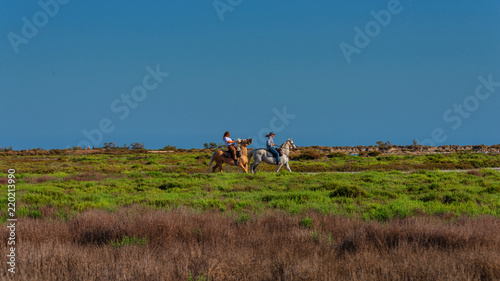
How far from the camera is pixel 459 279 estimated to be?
4672mm

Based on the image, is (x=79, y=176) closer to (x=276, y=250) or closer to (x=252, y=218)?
(x=252, y=218)

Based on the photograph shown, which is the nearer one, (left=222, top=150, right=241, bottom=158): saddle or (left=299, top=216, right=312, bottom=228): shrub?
(left=299, top=216, right=312, bottom=228): shrub

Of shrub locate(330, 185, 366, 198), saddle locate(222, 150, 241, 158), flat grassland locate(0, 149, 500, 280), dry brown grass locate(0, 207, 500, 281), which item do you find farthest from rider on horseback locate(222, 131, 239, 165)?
dry brown grass locate(0, 207, 500, 281)

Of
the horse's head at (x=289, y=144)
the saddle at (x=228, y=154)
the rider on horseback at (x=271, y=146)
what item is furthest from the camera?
the horse's head at (x=289, y=144)

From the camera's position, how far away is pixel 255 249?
6172 mm

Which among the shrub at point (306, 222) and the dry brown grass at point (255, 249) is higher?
the shrub at point (306, 222)

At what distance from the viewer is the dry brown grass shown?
500 cm

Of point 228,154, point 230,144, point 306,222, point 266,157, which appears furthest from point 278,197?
point 266,157

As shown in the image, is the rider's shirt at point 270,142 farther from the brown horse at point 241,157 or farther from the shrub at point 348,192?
the shrub at point 348,192

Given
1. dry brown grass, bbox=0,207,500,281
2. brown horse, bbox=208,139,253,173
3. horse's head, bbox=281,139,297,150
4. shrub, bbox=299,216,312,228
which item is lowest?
dry brown grass, bbox=0,207,500,281

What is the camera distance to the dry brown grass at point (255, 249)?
5.00 m

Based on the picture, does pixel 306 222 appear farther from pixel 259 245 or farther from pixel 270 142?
pixel 270 142

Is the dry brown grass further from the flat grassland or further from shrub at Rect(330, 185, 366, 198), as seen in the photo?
shrub at Rect(330, 185, 366, 198)

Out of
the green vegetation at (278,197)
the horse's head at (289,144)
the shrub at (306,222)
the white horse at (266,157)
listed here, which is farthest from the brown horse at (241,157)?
the shrub at (306,222)
